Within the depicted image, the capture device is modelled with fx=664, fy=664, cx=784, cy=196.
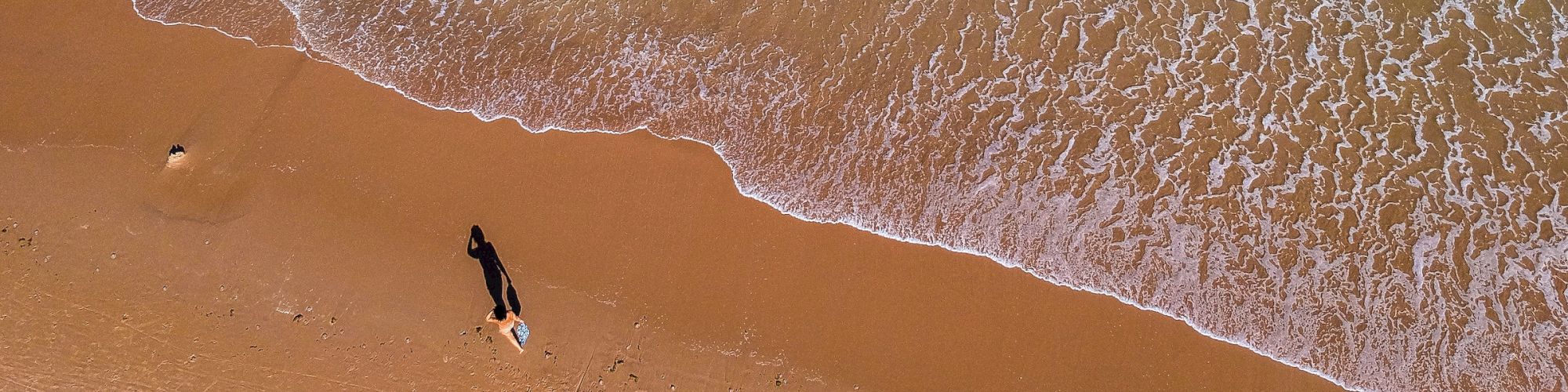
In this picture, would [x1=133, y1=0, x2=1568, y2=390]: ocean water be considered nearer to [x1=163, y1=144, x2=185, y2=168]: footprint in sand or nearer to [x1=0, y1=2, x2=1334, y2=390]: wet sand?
[x1=0, y1=2, x2=1334, y2=390]: wet sand

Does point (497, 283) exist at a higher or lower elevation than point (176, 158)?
lower

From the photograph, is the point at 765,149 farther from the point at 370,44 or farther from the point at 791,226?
the point at 370,44

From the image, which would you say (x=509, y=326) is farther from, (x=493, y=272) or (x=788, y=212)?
(x=788, y=212)

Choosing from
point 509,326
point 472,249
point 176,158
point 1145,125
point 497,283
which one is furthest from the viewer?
point 1145,125

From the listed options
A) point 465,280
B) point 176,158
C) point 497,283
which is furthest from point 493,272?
point 176,158

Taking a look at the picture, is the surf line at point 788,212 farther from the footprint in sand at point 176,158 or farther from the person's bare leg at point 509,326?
the person's bare leg at point 509,326

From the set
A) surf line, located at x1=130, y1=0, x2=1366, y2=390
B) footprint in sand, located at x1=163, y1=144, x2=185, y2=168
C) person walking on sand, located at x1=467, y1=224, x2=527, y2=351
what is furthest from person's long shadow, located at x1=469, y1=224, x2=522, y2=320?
footprint in sand, located at x1=163, y1=144, x2=185, y2=168

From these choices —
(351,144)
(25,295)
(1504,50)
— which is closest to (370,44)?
(351,144)
